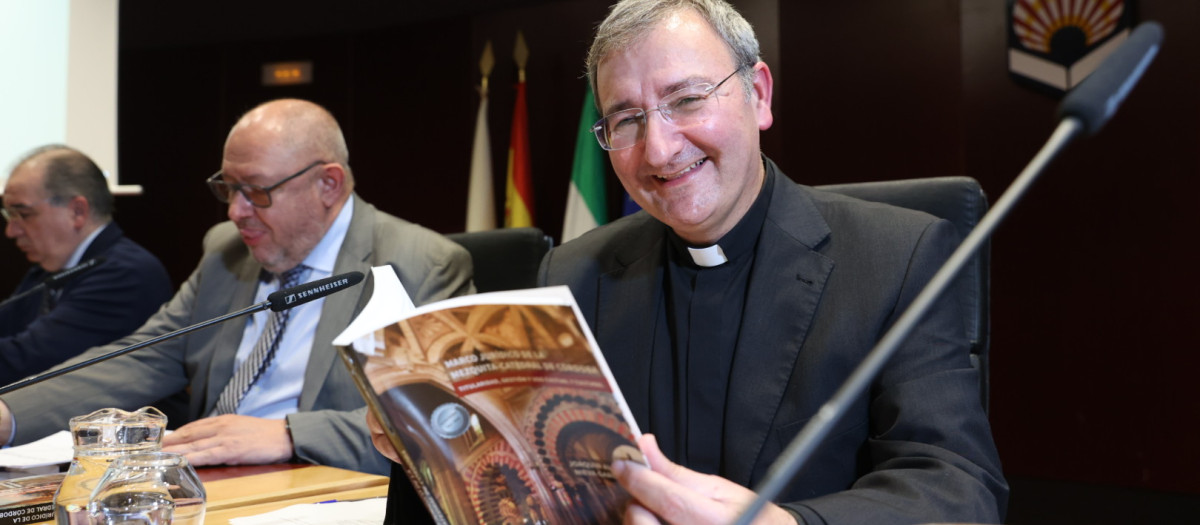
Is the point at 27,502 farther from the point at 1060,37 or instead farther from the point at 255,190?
the point at 1060,37

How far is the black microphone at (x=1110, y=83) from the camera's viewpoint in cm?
72

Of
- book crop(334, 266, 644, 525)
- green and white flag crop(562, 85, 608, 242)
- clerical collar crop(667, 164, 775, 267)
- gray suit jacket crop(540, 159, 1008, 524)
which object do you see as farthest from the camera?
green and white flag crop(562, 85, 608, 242)

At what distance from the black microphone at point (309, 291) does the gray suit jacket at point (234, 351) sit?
552mm

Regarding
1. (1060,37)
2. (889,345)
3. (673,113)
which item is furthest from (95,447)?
(1060,37)

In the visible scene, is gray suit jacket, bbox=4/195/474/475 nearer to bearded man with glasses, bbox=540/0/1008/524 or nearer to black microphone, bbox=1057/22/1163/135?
bearded man with glasses, bbox=540/0/1008/524

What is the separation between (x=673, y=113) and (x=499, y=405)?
2.23 feet

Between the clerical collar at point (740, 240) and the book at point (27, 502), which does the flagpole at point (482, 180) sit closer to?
the clerical collar at point (740, 240)

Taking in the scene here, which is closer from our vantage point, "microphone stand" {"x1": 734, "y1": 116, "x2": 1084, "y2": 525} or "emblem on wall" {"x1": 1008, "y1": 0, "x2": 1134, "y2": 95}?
"microphone stand" {"x1": 734, "y1": 116, "x2": 1084, "y2": 525}

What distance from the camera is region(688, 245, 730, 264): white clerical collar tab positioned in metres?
1.58

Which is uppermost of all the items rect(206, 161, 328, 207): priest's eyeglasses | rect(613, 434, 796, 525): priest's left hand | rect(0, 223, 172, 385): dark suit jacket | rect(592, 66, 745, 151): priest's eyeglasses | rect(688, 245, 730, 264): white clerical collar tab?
rect(592, 66, 745, 151): priest's eyeglasses

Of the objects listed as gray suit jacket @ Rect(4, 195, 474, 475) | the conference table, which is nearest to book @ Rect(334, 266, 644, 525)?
the conference table

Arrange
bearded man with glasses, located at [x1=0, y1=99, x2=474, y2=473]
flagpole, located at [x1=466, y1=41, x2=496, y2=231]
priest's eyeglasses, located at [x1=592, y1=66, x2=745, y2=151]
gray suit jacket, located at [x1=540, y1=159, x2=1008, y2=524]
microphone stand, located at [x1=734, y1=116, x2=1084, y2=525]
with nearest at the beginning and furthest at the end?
microphone stand, located at [x1=734, y1=116, x2=1084, y2=525]
gray suit jacket, located at [x1=540, y1=159, x2=1008, y2=524]
priest's eyeglasses, located at [x1=592, y1=66, x2=745, y2=151]
bearded man with glasses, located at [x1=0, y1=99, x2=474, y2=473]
flagpole, located at [x1=466, y1=41, x2=496, y2=231]

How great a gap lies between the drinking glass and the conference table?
0.51 feet

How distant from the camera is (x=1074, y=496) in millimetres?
4480
